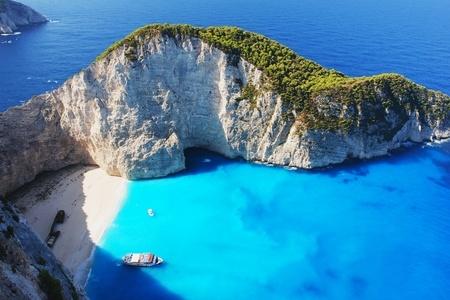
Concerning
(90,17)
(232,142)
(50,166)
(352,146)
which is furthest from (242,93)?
(90,17)

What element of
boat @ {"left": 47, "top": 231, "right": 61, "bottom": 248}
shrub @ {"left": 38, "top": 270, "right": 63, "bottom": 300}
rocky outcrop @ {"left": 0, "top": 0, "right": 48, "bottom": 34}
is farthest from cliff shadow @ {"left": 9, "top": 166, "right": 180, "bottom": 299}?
rocky outcrop @ {"left": 0, "top": 0, "right": 48, "bottom": 34}

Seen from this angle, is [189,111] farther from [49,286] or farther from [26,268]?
[26,268]

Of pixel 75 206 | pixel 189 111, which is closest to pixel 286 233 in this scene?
pixel 189 111

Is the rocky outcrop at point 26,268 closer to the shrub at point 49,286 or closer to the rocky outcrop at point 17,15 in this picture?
the shrub at point 49,286

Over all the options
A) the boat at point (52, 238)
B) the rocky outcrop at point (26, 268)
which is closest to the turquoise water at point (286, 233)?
the boat at point (52, 238)

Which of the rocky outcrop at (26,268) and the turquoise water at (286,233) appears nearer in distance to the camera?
the rocky outcrop at (26,268)

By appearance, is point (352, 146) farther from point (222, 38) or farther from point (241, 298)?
point (241, 298)

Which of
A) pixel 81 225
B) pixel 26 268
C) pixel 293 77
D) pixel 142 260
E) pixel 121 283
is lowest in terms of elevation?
pixel 121 283
